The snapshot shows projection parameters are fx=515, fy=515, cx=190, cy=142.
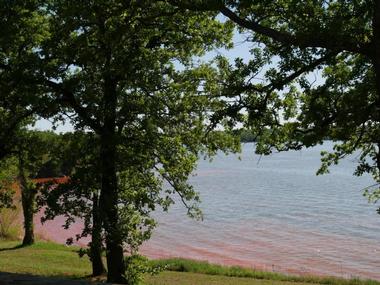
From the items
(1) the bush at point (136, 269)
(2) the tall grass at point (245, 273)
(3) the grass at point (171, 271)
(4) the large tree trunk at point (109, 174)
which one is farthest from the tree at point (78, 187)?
(2) the tall grass at point (245, 273)

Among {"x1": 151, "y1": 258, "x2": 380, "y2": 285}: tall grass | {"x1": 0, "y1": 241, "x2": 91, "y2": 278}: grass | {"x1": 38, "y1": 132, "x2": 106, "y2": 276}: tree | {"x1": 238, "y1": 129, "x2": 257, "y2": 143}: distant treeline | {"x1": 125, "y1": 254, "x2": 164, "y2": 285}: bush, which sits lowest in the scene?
{"x1": 151, "y1": 258, "x2": 380, "y2": 285}: tall grass

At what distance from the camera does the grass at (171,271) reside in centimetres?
1991

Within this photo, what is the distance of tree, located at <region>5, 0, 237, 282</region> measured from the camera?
543 inches

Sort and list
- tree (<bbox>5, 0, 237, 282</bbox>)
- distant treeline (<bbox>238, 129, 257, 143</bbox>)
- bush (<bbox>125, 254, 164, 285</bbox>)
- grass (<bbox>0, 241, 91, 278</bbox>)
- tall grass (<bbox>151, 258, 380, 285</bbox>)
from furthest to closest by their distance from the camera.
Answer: tall grass (<bbox>151, 258, 380, 285</bbox>)
grass (<bbox>0, 241, 91, 278</bbox>)
bush (<bbox>125, 254, 164, 285</bbox>)
tree (<bbox>5, 0, 237, 282</bbox>)
distant treeline (<bbox>238, 129, 257, 143</bbox>)

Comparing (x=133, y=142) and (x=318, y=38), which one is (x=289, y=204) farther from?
(x=318, y=38)

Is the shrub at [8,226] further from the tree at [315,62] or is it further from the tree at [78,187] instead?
the tree at [315,62]

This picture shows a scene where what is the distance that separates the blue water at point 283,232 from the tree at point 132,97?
78.8 inches

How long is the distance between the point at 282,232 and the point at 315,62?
27669mm

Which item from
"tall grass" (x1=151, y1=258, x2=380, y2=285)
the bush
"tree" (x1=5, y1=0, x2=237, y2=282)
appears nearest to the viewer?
"tree" (x1=5, y1=0, x2=237, y2=282)

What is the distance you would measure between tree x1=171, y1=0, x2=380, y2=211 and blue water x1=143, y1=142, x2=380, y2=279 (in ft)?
20.6

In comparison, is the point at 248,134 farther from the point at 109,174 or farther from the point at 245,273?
the point at 245,273

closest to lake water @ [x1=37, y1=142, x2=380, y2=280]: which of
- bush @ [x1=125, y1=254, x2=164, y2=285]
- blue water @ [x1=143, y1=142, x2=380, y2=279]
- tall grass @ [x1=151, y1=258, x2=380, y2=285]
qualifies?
blue water @ [x1=143, y1=142, x2=380, y2=279]

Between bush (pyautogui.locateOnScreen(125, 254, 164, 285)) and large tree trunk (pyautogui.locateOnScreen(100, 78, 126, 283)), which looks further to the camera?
bush (pyautogui.locateOnScreen(125, 254, 164, 285))

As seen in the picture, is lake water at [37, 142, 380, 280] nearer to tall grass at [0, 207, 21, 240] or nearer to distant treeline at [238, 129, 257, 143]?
tall grass at [0, 207, 21, 240]
